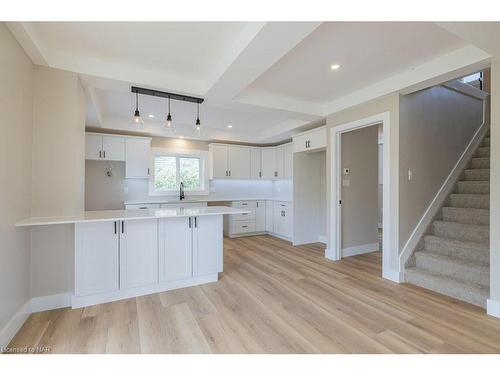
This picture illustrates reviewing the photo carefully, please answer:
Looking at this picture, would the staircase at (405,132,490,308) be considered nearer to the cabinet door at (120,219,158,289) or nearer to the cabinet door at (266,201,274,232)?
the cabinet door at (120,219,158,289)

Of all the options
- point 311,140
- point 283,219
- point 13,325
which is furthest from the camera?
point 283,219

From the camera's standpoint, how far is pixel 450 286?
2.61 meters

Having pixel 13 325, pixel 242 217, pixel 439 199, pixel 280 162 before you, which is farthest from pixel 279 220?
pixel 13 325

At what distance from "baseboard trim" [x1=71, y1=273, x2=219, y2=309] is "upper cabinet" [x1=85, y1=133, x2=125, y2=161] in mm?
3056

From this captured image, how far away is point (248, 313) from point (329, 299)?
91 cm

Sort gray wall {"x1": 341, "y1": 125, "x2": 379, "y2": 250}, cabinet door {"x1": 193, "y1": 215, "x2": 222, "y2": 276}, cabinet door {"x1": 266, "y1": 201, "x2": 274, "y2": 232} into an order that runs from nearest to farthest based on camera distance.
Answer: cabinet door {"x1": 193, "y1": 215, "x2": 222, "y2": 276} → gray wall {"x1": 341, "y1": 125, "x2": 379, "y2": 250} → cabinet door {"x1": 266, "y1": 201, "x2": 274, "y2": 232}

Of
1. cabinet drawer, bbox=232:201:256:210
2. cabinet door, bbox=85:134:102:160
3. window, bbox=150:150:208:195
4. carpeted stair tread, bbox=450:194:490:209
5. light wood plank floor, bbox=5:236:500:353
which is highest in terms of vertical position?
cabinet door, bbox=85:134:102:160

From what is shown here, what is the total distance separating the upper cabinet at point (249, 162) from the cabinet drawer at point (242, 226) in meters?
1.12

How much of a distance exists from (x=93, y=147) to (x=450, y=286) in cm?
588

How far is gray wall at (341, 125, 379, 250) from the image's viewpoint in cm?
416

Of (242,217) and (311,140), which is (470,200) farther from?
(242,217)

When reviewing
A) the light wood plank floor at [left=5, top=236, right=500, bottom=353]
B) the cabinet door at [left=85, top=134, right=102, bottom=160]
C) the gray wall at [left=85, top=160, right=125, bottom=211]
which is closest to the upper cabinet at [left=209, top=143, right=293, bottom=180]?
the gray wall at [left=85, top=160, right=125, bottom=211]
